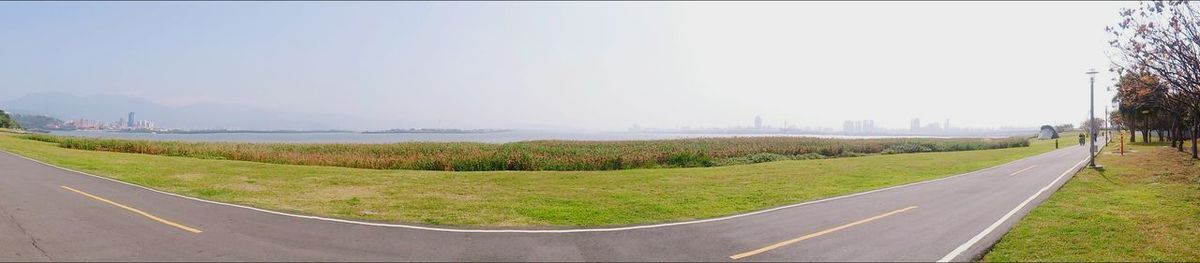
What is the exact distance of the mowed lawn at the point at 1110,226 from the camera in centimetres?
846

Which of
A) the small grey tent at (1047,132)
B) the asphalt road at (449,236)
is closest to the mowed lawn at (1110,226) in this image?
the asphalt road at (449,236)

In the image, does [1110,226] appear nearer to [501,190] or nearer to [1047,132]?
[501,190]

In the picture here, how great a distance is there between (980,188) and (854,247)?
40.8 ft

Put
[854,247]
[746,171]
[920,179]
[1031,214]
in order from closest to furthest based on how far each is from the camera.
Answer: [854,247] → [1031,214] → [920,179] → [746,171]

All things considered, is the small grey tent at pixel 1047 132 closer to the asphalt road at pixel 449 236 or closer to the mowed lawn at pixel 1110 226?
the mowed lawn at pixel 1110 226

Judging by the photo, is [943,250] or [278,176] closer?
[943,250]

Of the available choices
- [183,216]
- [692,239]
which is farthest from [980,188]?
[183,216]

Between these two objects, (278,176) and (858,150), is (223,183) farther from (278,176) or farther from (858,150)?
(858,150)

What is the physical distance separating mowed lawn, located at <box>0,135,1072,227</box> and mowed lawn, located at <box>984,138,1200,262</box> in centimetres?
489

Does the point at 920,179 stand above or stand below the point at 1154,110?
below

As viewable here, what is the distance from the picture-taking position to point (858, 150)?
45.4 m

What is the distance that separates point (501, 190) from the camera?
1543cm

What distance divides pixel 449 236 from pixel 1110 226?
13.0 metres

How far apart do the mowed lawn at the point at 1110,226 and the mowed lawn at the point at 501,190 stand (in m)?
4.89
